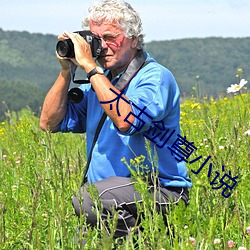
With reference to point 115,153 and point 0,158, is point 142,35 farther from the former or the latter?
point 0,158

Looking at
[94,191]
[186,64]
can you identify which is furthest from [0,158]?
[186,64]

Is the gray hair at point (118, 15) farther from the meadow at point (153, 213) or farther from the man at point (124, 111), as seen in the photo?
the meadow at point (153, 213)

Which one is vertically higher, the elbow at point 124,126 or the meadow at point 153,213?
the elbow at point 124,126

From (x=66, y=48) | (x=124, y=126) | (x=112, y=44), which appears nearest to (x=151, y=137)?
(x=124, y=126)

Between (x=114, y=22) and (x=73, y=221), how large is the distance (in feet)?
3.67

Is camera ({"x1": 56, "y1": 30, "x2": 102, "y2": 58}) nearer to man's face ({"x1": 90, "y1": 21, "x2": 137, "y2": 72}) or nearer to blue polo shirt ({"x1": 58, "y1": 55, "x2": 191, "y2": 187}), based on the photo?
man's face ({"x1": 90, "y1": 21, "x2": 137, "y2": 72})

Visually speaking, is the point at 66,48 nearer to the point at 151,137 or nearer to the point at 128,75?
the point at 128,75

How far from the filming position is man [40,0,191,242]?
129 inches

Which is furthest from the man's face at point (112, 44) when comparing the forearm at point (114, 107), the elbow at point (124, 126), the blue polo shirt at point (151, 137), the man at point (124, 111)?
the elbow at point (124, 126)

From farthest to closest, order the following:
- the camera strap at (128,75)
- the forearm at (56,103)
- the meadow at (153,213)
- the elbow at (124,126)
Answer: the forearm at (56,103) < the camera strap at (128,75) < the elbow at (124,126) < the meadow at (153,213)

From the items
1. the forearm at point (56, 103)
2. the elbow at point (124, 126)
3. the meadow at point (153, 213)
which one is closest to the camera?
the meadow at point (153, 213)

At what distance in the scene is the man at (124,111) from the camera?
10.8 ft

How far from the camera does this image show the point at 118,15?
3580mm

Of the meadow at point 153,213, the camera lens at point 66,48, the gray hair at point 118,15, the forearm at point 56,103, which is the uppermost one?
the gray hair at point 118,15
